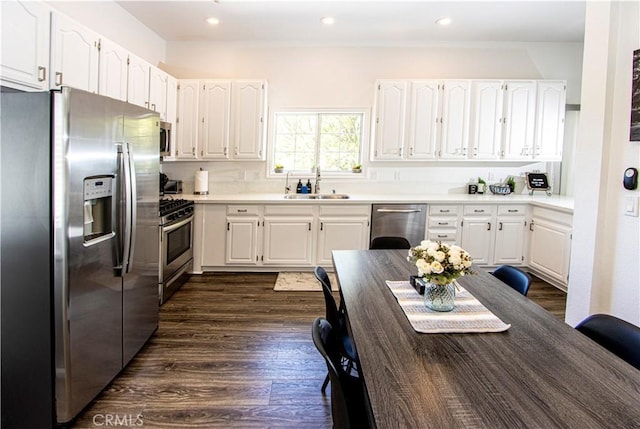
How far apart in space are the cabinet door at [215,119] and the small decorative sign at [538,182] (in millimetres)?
3924

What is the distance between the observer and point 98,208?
211cm

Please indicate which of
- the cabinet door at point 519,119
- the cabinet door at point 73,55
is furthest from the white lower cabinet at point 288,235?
the cabinet door at point 519,119

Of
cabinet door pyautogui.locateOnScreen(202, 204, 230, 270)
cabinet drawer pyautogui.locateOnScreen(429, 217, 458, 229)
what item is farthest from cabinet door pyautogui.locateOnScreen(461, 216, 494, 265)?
cabinet door pyautogui.locateOnScreen(202, 204, 230, 270)

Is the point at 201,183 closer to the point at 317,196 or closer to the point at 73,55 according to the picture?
the point at 317,196

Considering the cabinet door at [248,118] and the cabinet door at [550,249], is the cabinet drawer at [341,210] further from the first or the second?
the cabinet door at [550,249]

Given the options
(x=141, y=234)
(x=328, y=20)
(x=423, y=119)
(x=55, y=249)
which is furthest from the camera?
(x=423, y=119)

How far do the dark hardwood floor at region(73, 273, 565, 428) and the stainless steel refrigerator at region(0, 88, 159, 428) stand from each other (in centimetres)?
29

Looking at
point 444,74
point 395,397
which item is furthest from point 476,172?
point 395,397

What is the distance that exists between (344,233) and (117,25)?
3220 millimetres

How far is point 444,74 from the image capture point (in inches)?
196

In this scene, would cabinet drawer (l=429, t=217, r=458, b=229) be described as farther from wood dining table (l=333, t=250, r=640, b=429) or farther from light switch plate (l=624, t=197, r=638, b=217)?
wood dining table (l=333, t=250, r=640, b=429)

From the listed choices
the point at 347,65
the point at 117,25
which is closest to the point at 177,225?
the point at 117,25

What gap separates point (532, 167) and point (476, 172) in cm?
76

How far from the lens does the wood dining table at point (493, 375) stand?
988 mm
